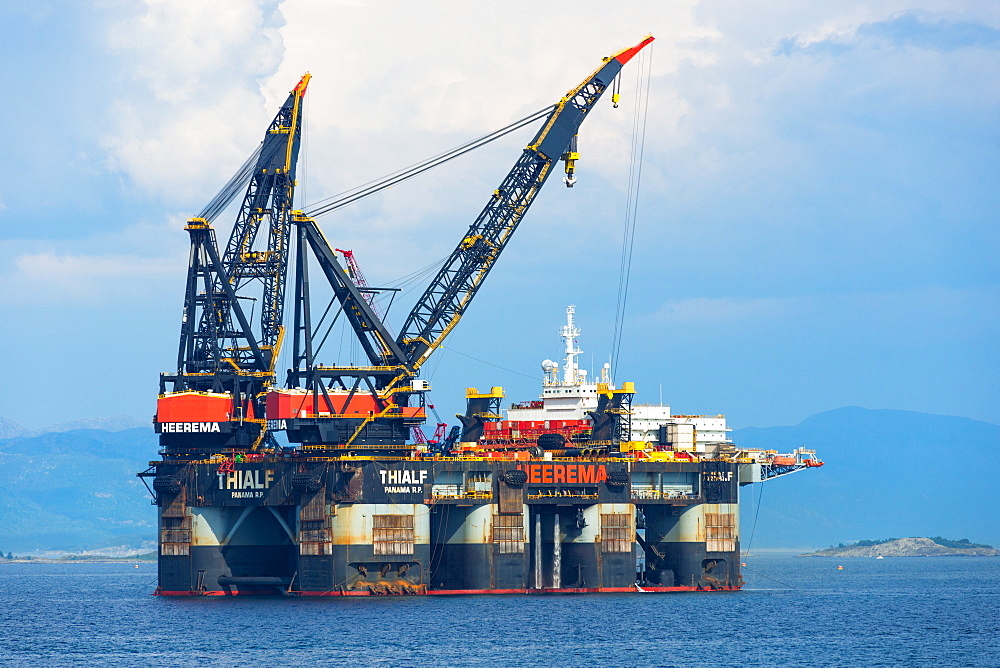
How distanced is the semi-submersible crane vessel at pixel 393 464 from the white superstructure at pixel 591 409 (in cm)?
24

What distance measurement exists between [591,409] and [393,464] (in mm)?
21146

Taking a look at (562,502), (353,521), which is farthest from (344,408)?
(562,502)

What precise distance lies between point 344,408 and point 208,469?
978 cm

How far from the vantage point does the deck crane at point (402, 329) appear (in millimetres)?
109188

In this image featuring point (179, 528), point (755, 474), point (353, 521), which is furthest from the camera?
point (755, 474)

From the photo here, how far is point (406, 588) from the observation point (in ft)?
348

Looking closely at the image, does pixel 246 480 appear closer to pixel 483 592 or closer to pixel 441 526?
pixel 441 526

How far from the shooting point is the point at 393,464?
348 ft

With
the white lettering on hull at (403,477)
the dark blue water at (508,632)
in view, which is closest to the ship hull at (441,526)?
the white lettering on hull at (403,477)

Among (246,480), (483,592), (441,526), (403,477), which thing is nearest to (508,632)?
(483,592)

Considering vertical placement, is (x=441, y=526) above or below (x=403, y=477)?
below

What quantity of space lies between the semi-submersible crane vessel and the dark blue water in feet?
9.22

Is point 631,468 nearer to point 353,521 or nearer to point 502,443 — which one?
point 502,443

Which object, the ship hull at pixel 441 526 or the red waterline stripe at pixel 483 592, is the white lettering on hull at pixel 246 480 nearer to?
the ship hull at pixel 441 526
